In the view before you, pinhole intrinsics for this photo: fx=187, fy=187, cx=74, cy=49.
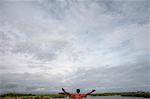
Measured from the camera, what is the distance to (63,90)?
9.66 meters

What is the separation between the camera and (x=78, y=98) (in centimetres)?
1030

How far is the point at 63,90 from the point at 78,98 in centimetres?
117

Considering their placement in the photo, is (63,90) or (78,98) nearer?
(63,90)
